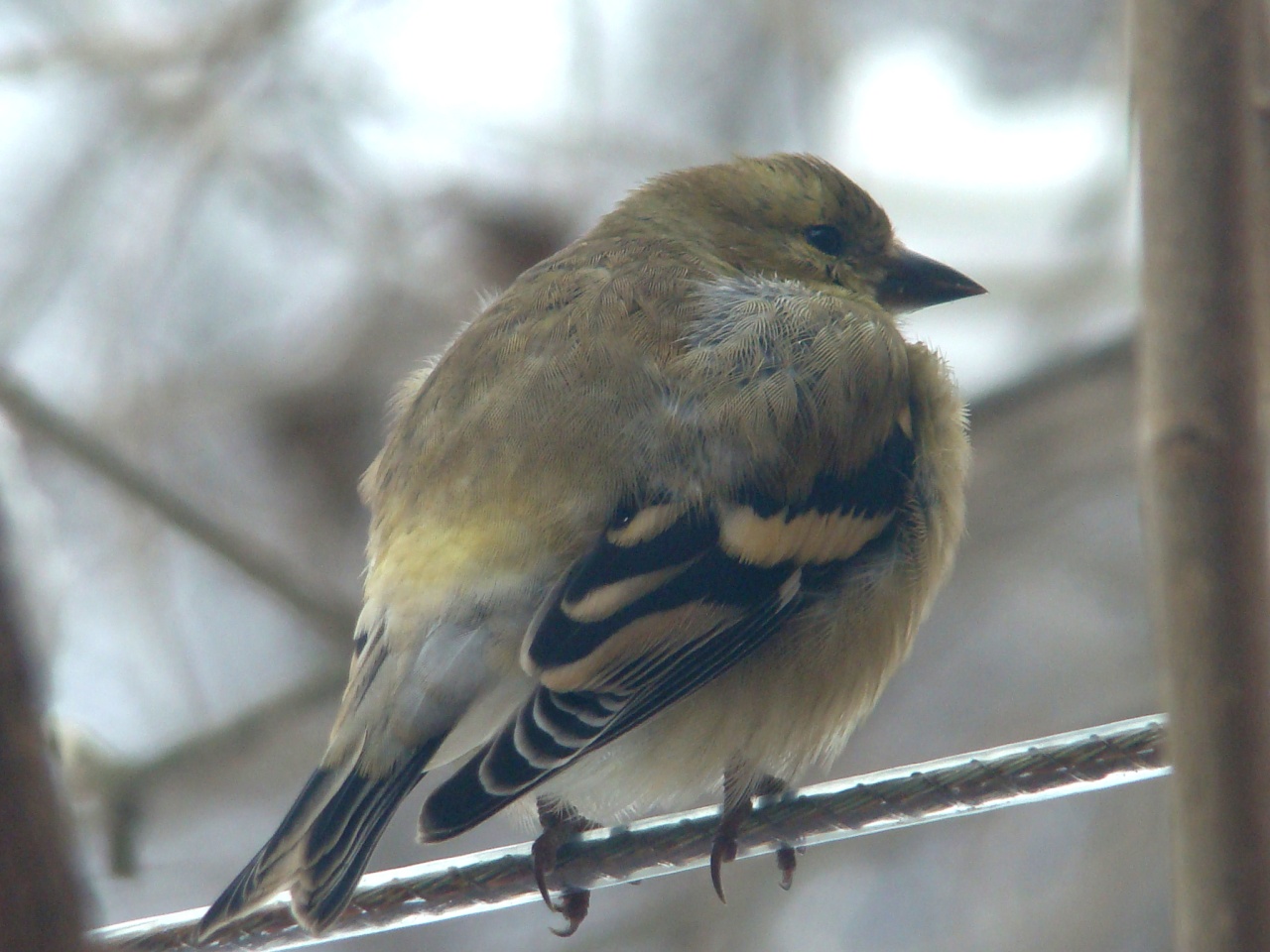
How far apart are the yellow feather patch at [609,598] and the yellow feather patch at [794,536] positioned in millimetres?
151

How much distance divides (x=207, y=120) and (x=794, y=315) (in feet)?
10.9

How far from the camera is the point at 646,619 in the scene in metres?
2.18

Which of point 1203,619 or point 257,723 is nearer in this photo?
point 1203,619

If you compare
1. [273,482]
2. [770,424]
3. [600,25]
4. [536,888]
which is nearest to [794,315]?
[770,424]

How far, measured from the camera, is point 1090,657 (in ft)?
17.3

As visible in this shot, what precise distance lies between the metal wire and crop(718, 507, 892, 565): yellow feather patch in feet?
1.38

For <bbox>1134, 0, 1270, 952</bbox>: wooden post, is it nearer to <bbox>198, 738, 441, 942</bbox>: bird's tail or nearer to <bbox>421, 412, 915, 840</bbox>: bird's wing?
<bbox>421, 412, 915, 840</bbox>: bird's wing

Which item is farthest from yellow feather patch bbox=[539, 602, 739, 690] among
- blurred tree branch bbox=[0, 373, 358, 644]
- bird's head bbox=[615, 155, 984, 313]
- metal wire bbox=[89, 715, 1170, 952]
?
blurred tree branch bbox=[0, 373, 358, 644]

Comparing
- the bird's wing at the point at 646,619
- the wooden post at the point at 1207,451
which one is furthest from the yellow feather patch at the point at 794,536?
the wooden post at the point at 1207,451

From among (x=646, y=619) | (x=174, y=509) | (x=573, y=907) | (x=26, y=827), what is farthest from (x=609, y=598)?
(x=174, y=509)

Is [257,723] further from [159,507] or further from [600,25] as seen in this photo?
[600,25]

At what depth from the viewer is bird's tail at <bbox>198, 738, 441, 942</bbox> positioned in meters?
1.92

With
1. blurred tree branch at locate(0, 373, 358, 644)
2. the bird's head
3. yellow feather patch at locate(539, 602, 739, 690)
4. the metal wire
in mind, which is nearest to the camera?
the metal wire

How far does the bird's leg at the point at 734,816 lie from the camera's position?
236 centimetres
